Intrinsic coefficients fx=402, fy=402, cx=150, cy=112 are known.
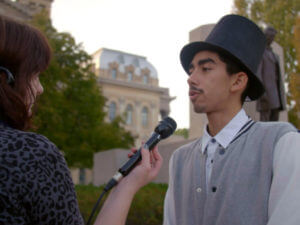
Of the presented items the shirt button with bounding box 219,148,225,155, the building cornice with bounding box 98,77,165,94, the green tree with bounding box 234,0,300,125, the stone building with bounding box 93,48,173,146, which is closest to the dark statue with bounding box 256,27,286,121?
the shirt button with bounding box 219,148,225,155

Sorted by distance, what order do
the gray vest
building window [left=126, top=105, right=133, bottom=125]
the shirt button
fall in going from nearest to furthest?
1. the gray vest
2. the shirt button
3. building window [left=126, top=105, right=133, bottom=125]

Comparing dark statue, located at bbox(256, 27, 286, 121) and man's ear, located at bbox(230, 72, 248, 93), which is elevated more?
dark statue, located at bbox(256, 27, 286, 121)

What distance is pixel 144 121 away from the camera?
56.3 meters

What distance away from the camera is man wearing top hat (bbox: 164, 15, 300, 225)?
2090mm

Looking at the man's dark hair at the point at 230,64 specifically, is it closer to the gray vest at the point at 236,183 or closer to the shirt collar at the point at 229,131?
the shirt collar at the point at 229,131

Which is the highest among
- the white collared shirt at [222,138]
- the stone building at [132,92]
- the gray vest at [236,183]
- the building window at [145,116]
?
the stone building at [132,92]

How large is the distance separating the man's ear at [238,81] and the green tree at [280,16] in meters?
19.8

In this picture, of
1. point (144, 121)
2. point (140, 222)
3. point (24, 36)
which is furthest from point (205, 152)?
point (144, 121)

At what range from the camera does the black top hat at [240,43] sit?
2.56 m

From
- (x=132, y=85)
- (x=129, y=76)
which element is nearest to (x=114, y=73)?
(x=129, y=76)

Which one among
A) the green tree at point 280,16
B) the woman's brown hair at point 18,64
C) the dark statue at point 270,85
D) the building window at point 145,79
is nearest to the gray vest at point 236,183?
the woman's brown hair at point 18,64

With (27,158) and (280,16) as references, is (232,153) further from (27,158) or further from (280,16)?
(280,16)

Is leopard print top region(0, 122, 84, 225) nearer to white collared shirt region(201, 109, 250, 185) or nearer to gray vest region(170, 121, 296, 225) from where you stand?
gray vest region(170, 121, 296, 225)

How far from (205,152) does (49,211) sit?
1242 millimetres
